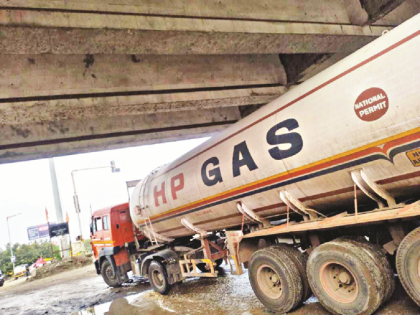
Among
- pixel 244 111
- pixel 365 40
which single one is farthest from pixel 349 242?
pixel 244 111

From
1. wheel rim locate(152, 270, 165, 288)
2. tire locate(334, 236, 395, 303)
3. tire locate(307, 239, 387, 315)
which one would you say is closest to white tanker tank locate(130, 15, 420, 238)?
tire locate(334, 236, 395, 303)

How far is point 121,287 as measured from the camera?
11.5 meters

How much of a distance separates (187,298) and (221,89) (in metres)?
5.29

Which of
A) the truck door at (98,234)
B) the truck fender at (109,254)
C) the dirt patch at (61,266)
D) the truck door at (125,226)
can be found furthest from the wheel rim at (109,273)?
the dirt patch at (61,266)

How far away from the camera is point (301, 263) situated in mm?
5617

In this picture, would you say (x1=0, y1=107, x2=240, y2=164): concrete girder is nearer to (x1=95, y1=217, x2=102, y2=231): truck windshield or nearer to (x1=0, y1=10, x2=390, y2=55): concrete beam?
(x1=95, y1=217, x2=102, y2=231): truck windshield

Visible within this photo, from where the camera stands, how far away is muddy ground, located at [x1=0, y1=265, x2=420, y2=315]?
568 centimetres

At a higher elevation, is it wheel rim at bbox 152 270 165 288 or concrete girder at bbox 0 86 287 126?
concrete girder at bbox 0 86 287 126

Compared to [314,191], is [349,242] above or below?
below

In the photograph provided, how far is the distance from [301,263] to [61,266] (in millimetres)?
19844

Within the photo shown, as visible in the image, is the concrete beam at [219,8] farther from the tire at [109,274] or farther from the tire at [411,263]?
the tire at [109,274]

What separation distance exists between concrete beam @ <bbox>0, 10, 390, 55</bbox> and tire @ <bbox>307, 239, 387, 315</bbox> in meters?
3.83

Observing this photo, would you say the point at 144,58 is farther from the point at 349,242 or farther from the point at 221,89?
A: the point at 349,242

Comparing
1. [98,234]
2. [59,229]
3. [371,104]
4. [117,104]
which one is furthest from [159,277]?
[59,229]
